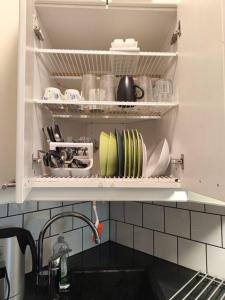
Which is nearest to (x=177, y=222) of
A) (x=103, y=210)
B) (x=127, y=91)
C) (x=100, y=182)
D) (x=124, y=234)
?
(x=124, y=234)

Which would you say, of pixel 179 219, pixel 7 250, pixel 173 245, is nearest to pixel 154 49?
pixel 179 219

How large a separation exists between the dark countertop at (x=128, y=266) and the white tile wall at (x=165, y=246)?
0.03 meters

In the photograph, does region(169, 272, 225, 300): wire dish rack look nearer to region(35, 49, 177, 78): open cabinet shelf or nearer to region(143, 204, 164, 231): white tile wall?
region(143, 204, 164, 231): white tile wall

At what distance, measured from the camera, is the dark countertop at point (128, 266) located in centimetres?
94

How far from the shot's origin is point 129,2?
761mm

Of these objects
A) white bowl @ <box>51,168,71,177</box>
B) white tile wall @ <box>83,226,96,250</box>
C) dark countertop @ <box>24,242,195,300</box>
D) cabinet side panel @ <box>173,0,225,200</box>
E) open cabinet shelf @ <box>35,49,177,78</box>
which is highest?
open cabinet shelf @ <box>35,49,177,78</box>

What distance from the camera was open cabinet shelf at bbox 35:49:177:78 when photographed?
2.89 feet

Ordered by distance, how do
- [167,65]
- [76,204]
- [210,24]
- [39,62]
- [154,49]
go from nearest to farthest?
1. [210,24]
2. [39,62]
3. [167,65]
4. [154,49]
5. [76,204]

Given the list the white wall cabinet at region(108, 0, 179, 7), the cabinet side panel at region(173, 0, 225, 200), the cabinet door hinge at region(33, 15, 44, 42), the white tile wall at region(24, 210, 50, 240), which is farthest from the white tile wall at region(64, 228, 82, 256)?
the white wall cabinet at region(108, 0, 179, 7)

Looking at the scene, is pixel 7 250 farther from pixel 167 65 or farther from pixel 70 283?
pixel 167 65

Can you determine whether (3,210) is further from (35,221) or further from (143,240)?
(143,240)

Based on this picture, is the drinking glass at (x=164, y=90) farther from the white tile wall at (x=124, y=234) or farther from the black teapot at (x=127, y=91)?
the white tile wall at (x=124, y=234)

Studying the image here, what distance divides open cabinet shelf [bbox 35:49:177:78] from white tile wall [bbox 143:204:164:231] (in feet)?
2.24

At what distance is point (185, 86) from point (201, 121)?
17cm
